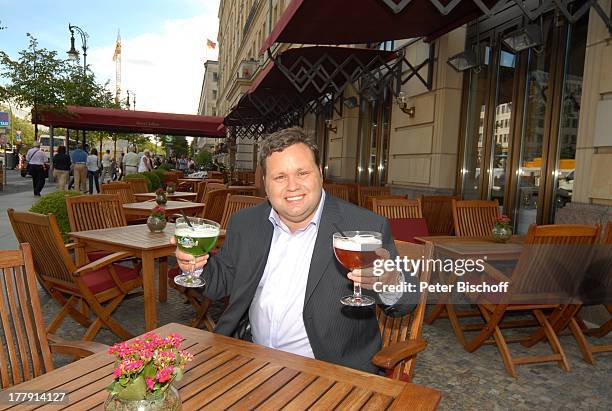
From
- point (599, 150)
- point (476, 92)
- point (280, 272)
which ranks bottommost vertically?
point (280, 272)

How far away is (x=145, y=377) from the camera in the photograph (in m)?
1.03

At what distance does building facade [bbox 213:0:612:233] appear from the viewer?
4.98 meters

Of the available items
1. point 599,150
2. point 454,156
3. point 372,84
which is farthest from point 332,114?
point 599,150

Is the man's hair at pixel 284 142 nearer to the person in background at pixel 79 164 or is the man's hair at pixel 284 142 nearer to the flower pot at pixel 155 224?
the flower pot at pixel 155 224

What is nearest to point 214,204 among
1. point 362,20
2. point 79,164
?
point 362,20

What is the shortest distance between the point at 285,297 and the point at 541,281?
240 cm

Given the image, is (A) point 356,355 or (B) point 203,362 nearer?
(B) point 203,362

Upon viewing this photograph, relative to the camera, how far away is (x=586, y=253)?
134 inches

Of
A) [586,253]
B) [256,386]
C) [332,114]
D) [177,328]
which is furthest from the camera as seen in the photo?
[332,114]

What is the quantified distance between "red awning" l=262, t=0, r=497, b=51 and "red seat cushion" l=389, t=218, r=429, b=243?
7.89 feet

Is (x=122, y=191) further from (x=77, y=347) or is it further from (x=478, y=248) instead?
(x=77, y=347)

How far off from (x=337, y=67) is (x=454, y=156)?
8.91ft

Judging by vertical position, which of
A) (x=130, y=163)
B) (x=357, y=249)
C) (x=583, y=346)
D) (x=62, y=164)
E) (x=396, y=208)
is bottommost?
(x=583, y=346)

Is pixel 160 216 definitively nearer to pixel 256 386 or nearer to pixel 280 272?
pixel 280 272
